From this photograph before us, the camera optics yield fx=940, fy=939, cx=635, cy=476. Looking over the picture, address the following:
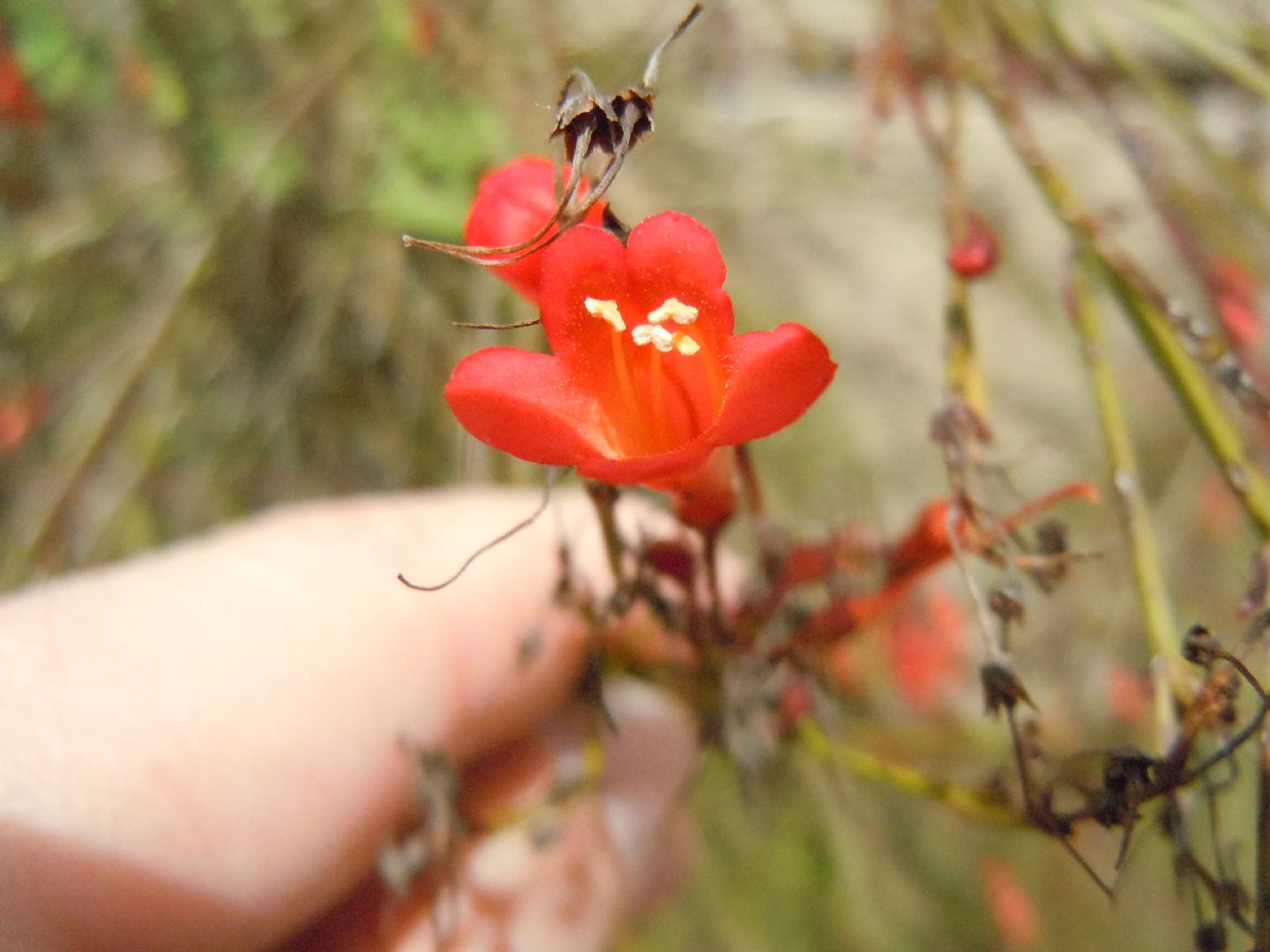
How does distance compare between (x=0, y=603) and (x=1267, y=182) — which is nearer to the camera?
(x=0, y=603)

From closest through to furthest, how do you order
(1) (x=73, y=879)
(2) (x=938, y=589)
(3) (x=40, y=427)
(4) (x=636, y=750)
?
(1) (x=73, y=879)
(4) (x=636, y=750)
(3) (x=40, y=427)
(2) (x=938, y=589)

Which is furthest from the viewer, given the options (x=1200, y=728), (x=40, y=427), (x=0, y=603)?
(x=40, y=427)

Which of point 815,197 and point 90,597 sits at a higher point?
point 90,597

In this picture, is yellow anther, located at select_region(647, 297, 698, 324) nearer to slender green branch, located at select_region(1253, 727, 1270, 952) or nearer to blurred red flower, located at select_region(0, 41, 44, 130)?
slender green branch, located at select_region(1253, 727, 1270, 952)

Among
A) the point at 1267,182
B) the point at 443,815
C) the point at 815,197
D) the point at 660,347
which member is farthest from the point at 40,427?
the point at 1267,182

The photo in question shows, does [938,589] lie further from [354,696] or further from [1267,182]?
[354,696]

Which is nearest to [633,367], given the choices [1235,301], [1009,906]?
[1235,301]

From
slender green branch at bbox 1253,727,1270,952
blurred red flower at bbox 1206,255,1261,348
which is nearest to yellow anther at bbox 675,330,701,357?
slender green branch at bbox 1253,727,1270,952
